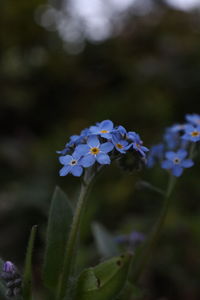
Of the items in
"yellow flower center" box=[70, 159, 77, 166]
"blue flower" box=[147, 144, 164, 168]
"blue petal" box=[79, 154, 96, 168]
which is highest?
"blue flower" box=[147, 144, 164, 168]

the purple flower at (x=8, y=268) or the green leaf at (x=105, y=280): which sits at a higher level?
the purple flower at (x=8, y=268)

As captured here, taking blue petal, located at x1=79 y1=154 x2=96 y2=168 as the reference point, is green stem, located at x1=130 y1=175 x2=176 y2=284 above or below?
below

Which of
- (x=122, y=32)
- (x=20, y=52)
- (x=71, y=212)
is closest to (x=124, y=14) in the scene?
(x=122, y=32)

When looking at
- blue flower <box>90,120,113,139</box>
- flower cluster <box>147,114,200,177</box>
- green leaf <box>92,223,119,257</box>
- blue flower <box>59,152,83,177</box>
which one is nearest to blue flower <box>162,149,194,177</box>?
flower cluster <box>147,114,200,177</box>

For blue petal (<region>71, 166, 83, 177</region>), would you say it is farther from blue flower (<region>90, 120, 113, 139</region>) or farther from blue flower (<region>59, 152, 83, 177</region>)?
blue flower (<region>90, 120, 113, 139</region>)

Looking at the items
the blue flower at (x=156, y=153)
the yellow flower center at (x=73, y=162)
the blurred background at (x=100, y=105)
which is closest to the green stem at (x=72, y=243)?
the yellow flower center at (x=73, y=162)

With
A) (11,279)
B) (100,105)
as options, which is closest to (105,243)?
(11,279)

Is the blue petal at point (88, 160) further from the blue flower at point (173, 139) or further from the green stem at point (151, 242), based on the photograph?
the blue flower at point (173, 139)
